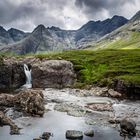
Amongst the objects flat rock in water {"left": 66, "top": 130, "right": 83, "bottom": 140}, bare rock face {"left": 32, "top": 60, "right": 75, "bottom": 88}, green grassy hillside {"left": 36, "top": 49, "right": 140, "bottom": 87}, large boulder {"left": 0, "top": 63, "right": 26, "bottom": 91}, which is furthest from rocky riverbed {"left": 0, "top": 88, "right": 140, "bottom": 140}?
large boulder {"left": 0, "top": 63, "right": 26, "bottom": 91}

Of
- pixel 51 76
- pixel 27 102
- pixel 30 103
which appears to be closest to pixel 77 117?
pixel 30 103

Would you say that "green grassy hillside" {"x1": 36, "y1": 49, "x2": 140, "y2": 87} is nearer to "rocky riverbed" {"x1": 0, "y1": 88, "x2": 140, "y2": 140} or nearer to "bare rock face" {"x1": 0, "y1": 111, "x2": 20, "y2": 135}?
"rocky riverbed" {"x1": 0, "y1": 88, "x2": 140, "y2": 140}

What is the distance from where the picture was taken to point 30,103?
217ft

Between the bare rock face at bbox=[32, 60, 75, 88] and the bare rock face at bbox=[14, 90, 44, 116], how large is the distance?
42.0 metres

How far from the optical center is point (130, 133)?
5062 centimetres

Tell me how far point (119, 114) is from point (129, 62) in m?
64.5

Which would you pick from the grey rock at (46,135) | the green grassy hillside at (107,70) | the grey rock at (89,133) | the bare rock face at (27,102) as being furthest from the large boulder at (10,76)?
the grey rock at (89,133)

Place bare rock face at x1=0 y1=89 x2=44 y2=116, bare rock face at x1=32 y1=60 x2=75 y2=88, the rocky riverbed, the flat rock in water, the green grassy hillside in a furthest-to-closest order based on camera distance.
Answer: bare rock face at x1=32 y1=60 x2=75 y2=88 < the green grassy hillside < bare rock face at x1=0 y1=89 x2=44 y2=116 < the rocky riverbed < the flat rock in water

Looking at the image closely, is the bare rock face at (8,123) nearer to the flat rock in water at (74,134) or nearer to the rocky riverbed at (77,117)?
the rocky riverbed at (77,117)

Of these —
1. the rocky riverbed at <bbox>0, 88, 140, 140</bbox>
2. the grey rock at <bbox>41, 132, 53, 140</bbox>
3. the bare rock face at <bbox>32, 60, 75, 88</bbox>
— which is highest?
the bare rock face at <bbox>32, 60, 75, 88</bbox>

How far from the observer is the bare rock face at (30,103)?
2548 inches

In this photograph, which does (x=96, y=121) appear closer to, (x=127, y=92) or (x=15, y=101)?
(x=15, y=101)

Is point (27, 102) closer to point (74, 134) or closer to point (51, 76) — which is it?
point (74, 134)

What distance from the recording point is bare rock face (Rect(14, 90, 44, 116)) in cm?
6473
